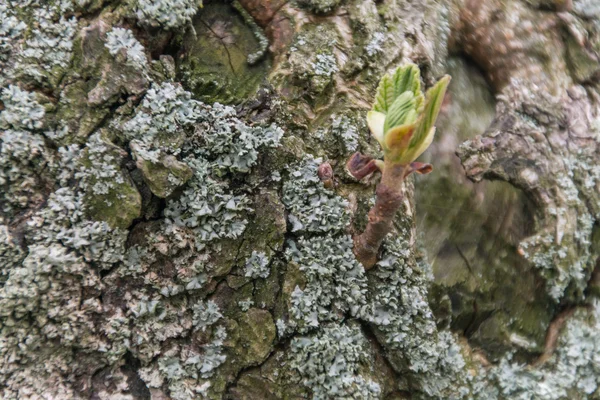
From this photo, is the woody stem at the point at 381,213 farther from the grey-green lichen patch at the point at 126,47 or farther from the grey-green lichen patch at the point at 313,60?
the grey-green lichen patch at the point at 126,47

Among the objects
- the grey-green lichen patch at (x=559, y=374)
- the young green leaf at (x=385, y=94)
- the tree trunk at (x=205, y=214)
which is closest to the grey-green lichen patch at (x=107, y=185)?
the tree trunk at (x=205, y=214)

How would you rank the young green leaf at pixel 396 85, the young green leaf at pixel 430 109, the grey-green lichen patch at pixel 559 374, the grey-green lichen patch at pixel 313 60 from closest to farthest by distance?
the young green leaf at pixel 430 109 < the young green leaf at pixel 396 85 < the grey-green lichen patch at pixel 313 60 < the grey-green lichen patch at pixel 559 374

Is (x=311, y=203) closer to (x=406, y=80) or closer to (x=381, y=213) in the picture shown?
(x=381, y=213)

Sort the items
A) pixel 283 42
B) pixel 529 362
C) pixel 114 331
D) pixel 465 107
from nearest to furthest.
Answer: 1. pixel 114 331
2. pixel 283 42
3. pixel 529 362
4. pixel 465 107

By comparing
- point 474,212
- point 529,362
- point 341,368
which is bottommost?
point 529,362

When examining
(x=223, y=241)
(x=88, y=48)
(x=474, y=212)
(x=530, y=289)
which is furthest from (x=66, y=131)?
(x=530, y=289)

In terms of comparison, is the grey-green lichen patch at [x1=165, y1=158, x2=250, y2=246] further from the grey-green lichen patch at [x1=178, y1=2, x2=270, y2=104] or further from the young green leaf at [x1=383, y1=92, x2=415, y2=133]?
the young green leaf at [x1=383, y1=92, x2=415, y2=133]

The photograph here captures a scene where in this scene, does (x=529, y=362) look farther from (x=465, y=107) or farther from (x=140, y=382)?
(x=140, y=382)

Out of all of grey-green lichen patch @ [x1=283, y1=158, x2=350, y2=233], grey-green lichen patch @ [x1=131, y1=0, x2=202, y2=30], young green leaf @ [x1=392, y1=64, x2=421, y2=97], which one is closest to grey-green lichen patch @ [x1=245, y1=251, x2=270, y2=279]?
grey-green lichen patch @ [x1=283, y1=158, x2=350, y2=233]
